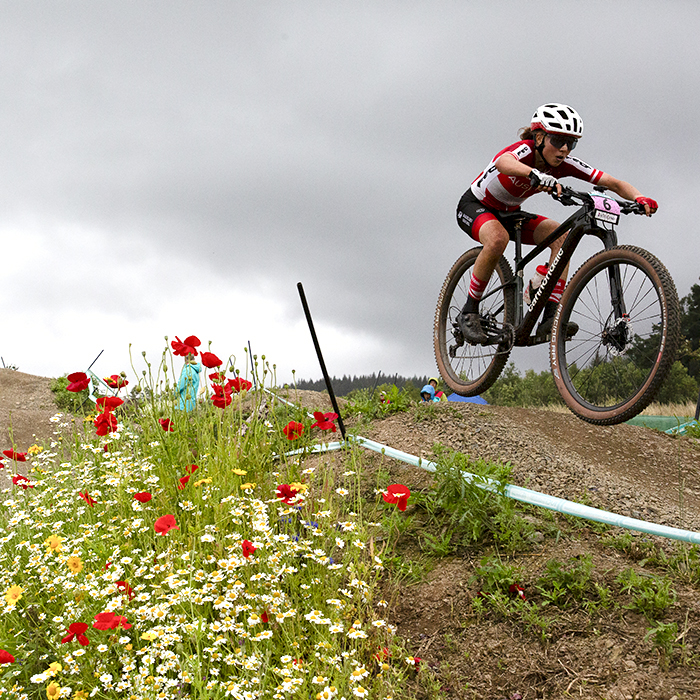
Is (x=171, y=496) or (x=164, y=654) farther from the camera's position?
(x=171, y=496)

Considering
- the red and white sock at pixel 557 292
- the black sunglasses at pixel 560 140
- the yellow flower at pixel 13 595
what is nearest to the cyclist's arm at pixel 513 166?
the black sunglasses at pixel 560 140

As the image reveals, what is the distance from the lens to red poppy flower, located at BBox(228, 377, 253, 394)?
4.45 metres

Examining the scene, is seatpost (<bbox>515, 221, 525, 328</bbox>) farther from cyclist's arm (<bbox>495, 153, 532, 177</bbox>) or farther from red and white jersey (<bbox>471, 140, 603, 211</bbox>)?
cyclist's arm (<bbox>495, 153, 532, 177</bbox>)

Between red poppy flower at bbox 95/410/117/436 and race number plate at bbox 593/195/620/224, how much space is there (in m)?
3.88

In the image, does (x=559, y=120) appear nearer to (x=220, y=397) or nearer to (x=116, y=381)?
(x=220, y=397)

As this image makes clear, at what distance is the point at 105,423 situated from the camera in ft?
14.1

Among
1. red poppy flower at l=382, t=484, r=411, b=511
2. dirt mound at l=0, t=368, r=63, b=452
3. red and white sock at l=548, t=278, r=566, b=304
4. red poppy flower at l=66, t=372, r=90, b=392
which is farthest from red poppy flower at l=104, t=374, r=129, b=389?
dirt mound at l=0, t=368, r=63, b=452

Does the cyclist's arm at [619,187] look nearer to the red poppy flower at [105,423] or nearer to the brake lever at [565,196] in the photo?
the brake lever at [565,196]

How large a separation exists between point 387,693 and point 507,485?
5.12 feet

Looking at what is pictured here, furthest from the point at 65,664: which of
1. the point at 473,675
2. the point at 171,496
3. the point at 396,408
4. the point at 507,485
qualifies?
the point at 396,408

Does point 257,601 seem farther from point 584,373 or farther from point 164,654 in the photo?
point 584,373

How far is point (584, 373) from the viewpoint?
5301mm

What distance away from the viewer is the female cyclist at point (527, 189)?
5.06 metres

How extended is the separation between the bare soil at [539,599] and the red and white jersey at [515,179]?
199 cm
